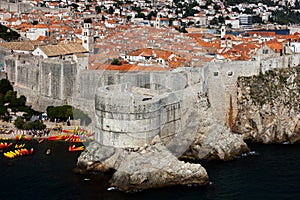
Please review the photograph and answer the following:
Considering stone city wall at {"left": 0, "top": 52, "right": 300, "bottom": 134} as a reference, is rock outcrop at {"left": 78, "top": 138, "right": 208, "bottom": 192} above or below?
below

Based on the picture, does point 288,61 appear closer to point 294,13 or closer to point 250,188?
point 250,188

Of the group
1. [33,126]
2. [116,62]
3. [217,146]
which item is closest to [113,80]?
[116,62]

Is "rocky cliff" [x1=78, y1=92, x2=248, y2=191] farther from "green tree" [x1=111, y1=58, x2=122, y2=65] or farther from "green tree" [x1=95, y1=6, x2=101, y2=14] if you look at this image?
"green tree" [x1=95, y1=6, x2=101, y2=14]

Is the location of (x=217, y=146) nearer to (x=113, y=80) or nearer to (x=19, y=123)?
(x=113, y=80)

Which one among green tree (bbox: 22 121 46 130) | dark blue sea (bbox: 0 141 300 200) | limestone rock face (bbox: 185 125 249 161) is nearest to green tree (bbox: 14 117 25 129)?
green tree (bbox: 22 121 46 130)

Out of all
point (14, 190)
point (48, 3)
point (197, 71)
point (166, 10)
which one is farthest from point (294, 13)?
point (14, 190)

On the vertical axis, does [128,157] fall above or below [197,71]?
below
